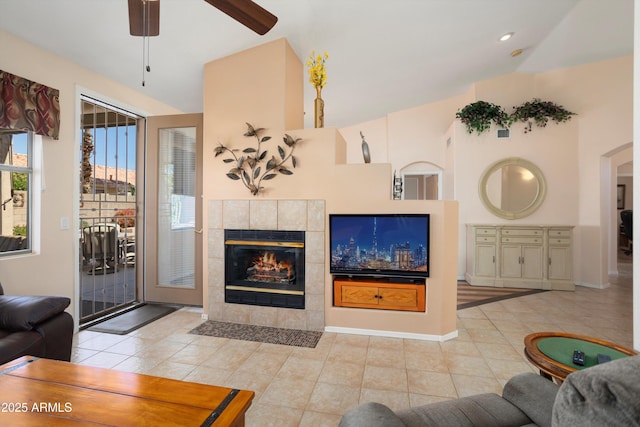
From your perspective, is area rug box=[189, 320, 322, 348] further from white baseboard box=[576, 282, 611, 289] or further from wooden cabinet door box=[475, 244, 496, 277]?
white baseboard box=[576, 282, 611, 289]

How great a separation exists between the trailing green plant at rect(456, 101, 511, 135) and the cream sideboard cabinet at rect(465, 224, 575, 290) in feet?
5.92

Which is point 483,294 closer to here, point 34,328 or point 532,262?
point 532,262

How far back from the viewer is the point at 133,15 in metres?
1.73

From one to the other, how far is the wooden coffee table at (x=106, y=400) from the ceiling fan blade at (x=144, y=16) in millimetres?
1967

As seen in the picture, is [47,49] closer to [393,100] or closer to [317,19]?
[317,19]

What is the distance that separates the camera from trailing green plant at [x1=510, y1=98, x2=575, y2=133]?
4.93 metres

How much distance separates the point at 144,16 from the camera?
174 cm

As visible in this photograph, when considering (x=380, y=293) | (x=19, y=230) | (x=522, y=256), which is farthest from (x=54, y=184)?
(x=522, y=256)

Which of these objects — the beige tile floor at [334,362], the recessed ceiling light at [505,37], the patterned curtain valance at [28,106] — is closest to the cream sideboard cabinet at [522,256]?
the beige tile floor at [334,362]

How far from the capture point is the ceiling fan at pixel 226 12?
1602mm

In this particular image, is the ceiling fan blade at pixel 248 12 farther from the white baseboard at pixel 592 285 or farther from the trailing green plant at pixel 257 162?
the white baseboard at pixel 592 285

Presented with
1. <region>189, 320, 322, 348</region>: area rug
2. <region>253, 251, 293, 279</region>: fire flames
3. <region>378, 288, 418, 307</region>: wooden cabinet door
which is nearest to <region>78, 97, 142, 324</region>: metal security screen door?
<region>189, 320, 322, 348</region>: area rug

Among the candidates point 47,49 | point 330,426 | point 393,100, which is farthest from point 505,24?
point 47,49

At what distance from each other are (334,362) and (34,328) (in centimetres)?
223
